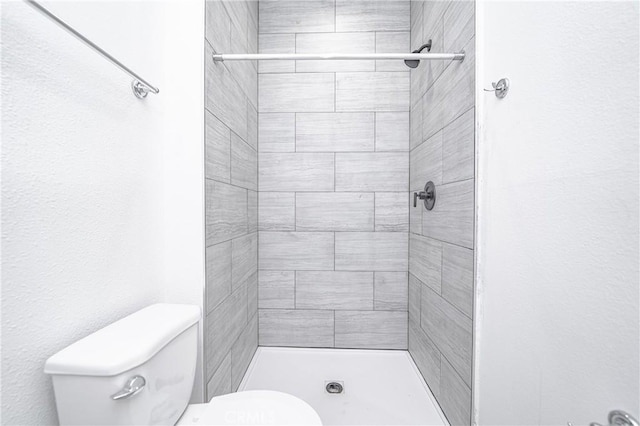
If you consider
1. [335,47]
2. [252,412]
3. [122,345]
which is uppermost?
[335,47]

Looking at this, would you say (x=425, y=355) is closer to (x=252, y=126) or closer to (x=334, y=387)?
(x=334, y=387)

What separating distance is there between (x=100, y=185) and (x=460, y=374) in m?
1.51

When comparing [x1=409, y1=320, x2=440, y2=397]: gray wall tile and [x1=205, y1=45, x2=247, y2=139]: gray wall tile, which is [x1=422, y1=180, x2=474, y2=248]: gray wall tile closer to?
[x1=409, y1=320, x2=440, y2=397]: gray wall tile

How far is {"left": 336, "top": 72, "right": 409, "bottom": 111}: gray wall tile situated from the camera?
1.95 meters

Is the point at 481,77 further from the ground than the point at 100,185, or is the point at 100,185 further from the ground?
the point at 481,77

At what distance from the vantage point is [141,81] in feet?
2.83

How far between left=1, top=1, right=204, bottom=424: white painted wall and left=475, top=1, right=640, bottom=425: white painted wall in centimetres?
111

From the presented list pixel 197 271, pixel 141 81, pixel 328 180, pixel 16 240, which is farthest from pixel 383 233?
pixel 16 240

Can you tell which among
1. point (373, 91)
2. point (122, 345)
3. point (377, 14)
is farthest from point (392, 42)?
point (122, 345)

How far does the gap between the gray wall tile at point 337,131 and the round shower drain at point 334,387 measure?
4.91ft

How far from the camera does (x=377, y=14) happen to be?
196 centimetres

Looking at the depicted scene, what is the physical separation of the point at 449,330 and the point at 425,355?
44 centimetres

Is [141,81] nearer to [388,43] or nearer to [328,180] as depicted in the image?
[328,180]

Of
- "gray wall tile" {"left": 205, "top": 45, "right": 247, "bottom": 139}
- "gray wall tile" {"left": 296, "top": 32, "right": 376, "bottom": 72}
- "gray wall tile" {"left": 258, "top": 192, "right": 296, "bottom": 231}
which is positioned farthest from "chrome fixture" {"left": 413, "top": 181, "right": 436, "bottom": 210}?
"gray wall tile" {"left": 205, "top": 45, "right": 247, "bottom": 139}
